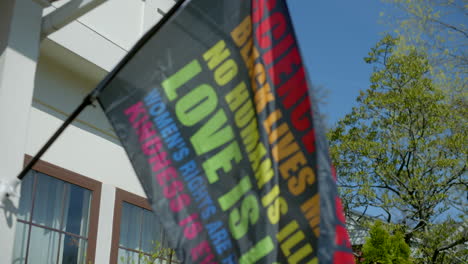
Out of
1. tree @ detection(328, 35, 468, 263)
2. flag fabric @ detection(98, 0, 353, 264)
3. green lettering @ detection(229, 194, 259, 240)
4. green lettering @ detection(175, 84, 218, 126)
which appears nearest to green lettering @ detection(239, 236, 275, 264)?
flag fabric @ detection(98, 0, 353, 264)

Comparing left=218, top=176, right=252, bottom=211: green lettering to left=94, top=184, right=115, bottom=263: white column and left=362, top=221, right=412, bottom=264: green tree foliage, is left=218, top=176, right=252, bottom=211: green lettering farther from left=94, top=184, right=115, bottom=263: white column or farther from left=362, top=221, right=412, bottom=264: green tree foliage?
left=362, top=221, right=412, bottom=264: green tree foliage

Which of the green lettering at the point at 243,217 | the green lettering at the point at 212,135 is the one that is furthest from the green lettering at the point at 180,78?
the green lettering at the point at 243,217

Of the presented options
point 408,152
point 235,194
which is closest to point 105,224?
point 235,194

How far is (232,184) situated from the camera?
11.3 feet

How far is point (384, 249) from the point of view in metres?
13.1

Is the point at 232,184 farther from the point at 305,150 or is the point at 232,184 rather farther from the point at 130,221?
the point at 130,221

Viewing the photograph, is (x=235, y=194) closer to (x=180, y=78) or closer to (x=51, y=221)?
(x=180, y=78)

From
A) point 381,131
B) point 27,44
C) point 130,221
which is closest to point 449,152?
point 381,131

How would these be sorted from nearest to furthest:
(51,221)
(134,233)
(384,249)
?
1. (51,221)
2. (134,233)
3. (384,249)

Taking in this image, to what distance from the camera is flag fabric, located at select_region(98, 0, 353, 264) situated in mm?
3301

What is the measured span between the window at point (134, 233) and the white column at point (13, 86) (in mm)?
2778

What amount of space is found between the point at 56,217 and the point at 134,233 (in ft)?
4.77

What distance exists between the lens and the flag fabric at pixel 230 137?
3301mm

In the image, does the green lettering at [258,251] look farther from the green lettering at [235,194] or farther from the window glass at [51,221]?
the window glass at [51,221]
